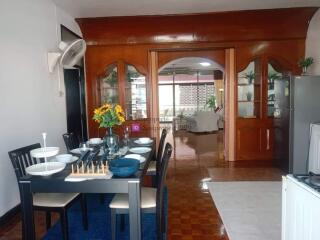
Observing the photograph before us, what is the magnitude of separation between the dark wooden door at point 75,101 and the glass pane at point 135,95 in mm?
875

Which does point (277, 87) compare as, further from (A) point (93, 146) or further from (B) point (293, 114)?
(A) point (93, 146)

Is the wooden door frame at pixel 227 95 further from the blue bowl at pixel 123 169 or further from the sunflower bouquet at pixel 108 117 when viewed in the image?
the blue bowl at pixel 123 169

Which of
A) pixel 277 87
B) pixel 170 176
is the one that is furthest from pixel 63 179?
pixel 277 87

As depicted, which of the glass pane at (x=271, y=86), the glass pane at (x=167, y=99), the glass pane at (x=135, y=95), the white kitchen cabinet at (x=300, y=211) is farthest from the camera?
the glass pane at (x=167, y=99)

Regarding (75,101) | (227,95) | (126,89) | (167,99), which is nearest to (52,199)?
(75,101)

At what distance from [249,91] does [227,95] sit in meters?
0.47

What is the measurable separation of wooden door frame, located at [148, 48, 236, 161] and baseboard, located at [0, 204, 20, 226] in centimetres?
289

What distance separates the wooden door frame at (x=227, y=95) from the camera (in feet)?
16.7

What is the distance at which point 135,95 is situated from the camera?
541 centimetres

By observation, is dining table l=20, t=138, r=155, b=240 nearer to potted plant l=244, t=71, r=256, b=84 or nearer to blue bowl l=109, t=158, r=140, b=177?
blue bowl l=109, t=158, r=140, b=177

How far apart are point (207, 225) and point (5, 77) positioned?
2.65 metres

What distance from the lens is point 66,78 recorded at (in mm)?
4570

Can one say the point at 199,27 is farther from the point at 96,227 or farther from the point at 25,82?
the point at 96,227

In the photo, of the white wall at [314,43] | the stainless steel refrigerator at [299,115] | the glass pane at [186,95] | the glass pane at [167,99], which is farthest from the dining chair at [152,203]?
the glass pane at [186,95]
